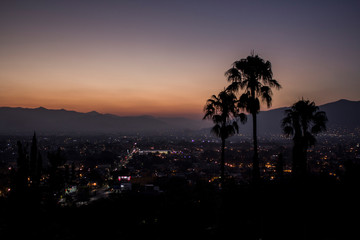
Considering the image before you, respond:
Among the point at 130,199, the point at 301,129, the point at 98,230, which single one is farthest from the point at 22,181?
the point at 301,129

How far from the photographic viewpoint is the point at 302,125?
49.3 ft

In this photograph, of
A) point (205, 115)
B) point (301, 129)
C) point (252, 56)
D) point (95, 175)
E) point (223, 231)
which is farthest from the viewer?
point (95, 175)

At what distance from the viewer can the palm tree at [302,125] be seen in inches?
559

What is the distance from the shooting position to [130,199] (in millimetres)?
10352

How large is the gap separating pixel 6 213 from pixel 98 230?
4671 mm

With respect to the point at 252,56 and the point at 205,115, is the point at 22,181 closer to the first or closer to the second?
the point at 205,115

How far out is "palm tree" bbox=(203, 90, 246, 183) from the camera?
15.9 metres

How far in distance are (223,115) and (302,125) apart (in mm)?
5051

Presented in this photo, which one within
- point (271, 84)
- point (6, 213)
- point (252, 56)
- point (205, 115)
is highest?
point (252, 56)

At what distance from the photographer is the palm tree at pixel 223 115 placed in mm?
15859

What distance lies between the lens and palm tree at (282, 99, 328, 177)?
46.5 ft

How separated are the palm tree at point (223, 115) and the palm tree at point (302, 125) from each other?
3.27m

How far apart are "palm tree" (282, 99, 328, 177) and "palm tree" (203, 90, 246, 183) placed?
3273mm

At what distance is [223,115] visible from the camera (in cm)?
1631
